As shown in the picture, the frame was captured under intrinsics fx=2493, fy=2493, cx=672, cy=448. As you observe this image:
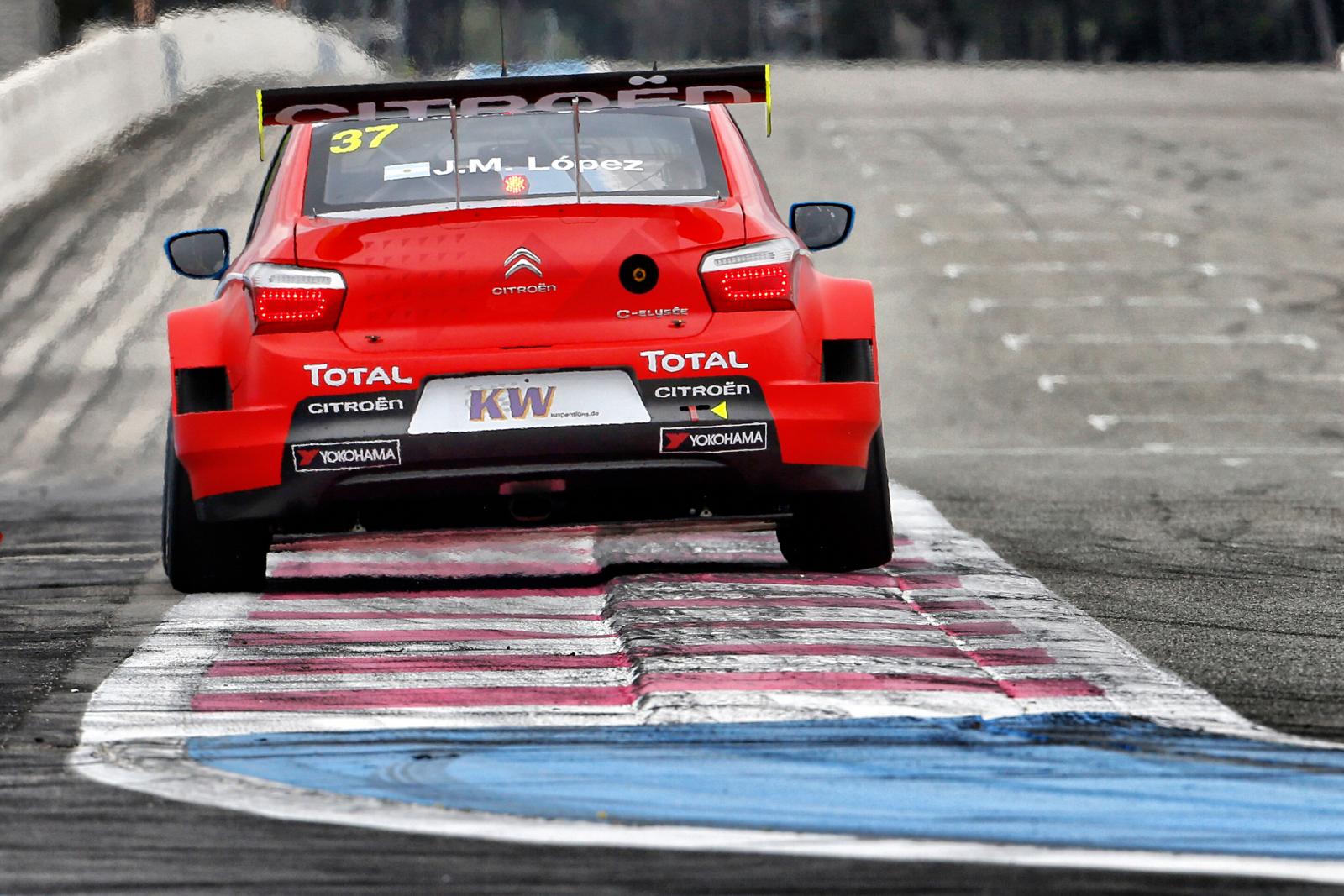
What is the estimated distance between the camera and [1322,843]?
13.8ft

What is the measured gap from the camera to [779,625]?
22.4 feet

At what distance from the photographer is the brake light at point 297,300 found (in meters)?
7.20

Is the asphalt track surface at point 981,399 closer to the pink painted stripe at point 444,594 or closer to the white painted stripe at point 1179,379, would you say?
the white painted stripe at point 1179,379

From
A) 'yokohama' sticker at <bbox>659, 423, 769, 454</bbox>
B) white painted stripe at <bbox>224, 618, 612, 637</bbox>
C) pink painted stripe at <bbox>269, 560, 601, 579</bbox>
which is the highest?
'yokohama' sticker at <bbox>659, 423, 769, 454</bbox>

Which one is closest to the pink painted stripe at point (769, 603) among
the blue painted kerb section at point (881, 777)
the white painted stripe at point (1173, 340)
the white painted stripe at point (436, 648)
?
the white painted stripe at point (436, 648)

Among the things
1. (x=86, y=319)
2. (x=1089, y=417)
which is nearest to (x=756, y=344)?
(x=1089, y=417)

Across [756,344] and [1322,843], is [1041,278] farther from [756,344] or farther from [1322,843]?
[1322,843]

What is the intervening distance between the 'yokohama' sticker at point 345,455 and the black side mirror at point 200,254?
114 centimetres

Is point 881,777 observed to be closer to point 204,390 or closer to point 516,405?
point 516,405

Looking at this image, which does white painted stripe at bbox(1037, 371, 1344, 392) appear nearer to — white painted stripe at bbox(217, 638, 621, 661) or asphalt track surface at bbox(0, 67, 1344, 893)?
asphalt track surface at bbox(0, 67, 1344, 893)

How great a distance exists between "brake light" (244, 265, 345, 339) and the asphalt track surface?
972mm

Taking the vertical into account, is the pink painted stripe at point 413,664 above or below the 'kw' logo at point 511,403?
below

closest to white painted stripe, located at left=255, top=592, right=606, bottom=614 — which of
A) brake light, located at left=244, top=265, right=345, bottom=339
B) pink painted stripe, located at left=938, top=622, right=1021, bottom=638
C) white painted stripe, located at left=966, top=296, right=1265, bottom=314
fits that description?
brake light, located at left=244, top=265, right=345, bottom=339

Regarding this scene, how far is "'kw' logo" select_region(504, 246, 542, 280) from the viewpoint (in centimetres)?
720
